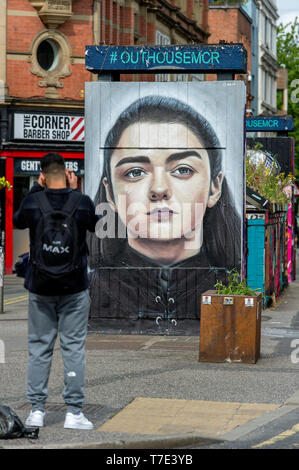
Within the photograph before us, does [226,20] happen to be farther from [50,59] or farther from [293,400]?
[293,400]

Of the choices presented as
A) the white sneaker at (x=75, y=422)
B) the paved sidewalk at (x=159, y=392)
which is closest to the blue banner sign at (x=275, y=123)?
the paved sidewalk at (x=159, y=392)

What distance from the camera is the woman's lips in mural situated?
47.3 ft

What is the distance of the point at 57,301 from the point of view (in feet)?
26.4

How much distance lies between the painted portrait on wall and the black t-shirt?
251 inches

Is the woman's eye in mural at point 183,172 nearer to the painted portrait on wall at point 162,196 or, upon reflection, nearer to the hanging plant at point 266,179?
the painted portrait on wall at point 162,196

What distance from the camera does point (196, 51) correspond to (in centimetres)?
1434

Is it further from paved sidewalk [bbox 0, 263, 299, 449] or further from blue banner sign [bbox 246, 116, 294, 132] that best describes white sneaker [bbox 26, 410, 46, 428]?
blue banner sign [bbox 246, 116, 294, 132]

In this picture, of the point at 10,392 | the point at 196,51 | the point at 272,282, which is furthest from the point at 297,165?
the point at 10,392

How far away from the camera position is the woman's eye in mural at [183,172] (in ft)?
47.2

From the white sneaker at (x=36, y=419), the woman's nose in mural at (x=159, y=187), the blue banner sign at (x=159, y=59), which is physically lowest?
the white sneaker at (x=36, y=419)

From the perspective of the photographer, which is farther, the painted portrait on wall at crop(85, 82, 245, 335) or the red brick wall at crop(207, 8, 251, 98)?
the red brick wall at crop(207, 8, 251, 98)

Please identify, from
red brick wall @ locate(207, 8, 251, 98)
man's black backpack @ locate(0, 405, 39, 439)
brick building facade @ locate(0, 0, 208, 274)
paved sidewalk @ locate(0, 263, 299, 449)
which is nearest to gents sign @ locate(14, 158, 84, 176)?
brick building facade @ locate(0, 0, 208, 274)

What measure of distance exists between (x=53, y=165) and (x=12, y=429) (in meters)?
1.99
